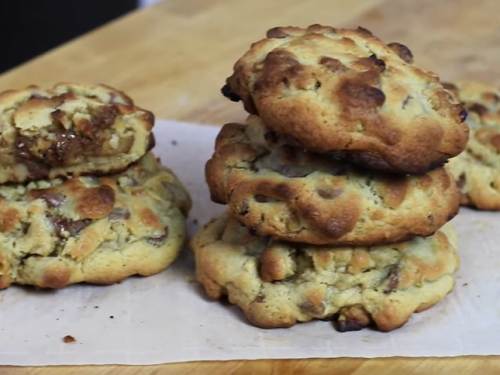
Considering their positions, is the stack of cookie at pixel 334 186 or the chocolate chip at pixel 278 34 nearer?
the stack of cookie at pixel 334 186

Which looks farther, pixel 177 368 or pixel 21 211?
pixel 21 211

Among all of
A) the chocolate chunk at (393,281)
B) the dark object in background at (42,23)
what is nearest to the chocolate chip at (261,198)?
the chocolate chunk at (393,281)

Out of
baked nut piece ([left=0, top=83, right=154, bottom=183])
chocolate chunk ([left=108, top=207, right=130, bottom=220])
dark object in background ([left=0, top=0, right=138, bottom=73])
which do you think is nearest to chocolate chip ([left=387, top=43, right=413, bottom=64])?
baked nut piece ([left=0, top=83, right=154, bottom=183])

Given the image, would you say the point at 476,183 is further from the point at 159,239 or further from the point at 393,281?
the point at 159,239

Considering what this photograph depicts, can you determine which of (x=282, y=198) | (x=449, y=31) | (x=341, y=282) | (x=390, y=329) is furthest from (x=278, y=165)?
(x=449, y=31)

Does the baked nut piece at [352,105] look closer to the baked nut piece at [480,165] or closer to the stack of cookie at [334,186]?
the stack of cookie at [334,186]

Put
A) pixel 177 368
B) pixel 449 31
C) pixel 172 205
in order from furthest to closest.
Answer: pixel 449 31
pixel 172 205
pixel 177 368

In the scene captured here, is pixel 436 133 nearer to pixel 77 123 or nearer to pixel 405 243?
pixel 405 243
